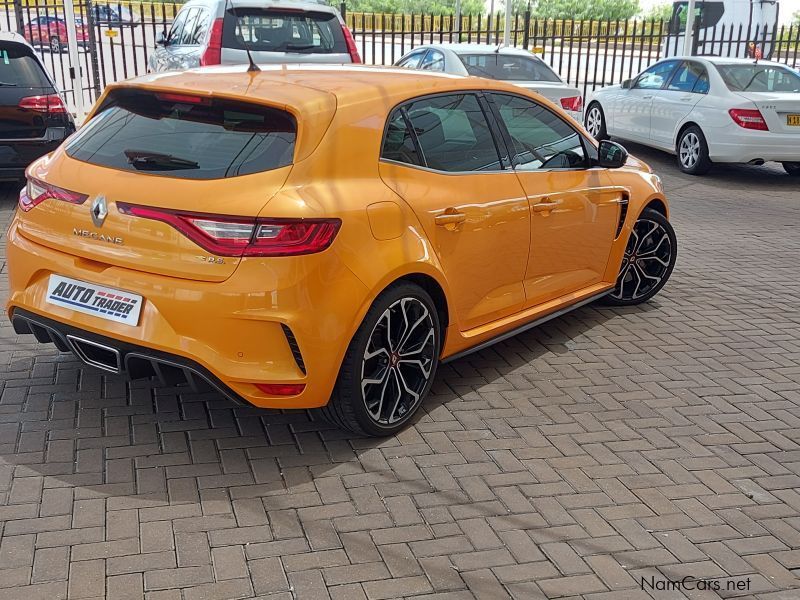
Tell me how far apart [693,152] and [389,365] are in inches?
370

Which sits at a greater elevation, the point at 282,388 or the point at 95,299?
the point at 95,299

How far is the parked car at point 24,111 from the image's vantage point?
8.34 meters

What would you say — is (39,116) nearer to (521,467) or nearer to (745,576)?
(521,467)

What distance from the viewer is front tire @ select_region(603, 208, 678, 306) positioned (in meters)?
6.25

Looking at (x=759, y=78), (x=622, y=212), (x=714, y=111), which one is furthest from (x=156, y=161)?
(x=759, y=78)

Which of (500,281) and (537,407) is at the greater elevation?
(500,281)

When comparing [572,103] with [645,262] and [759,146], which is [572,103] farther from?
[645,262]

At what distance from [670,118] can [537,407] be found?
9231mm

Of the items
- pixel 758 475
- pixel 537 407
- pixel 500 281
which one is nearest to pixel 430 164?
pixel 500 281

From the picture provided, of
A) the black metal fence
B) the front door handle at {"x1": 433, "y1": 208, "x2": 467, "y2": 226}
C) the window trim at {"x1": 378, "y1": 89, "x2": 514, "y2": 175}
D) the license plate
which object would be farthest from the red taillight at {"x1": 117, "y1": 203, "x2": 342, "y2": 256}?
the black metal fence

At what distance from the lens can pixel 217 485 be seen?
A: 3682 mm

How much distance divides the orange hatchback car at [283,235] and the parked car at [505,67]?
743 centimetres

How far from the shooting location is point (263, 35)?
10.4 m

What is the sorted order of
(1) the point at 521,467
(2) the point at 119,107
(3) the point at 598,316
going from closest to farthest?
(1) the point at 521,467
(2) the point at 119,107
(3) the point at 598,316
